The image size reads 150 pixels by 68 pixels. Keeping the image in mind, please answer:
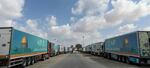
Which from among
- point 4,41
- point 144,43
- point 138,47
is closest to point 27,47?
point 4,41

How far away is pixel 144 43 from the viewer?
2053 cm

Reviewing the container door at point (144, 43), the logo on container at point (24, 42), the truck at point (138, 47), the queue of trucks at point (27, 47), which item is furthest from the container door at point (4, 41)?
the container door at point (144, 43)

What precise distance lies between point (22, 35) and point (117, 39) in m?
15.9

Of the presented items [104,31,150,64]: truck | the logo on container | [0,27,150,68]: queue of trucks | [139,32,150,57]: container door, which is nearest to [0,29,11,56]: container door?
[0,27,150,68]: queue of trucks

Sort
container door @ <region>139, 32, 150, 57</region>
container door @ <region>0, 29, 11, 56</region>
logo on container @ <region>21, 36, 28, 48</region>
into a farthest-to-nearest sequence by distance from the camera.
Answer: container door @ <region>139, 32, 150, 57</region> < logo on container @ <region>21, 36, 28, 48</region> < container door @ <region>0, 29, 11, 56</region>

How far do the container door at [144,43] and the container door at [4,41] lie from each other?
13.0 meters

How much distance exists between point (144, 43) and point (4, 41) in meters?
13.7

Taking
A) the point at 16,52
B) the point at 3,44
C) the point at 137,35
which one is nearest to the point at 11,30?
the point at 3,44

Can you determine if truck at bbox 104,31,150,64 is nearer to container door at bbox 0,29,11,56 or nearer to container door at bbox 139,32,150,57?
container door at bbox 139,32,150,57

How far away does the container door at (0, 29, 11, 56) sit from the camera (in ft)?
50.4

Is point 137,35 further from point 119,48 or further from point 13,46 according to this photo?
point 13,46

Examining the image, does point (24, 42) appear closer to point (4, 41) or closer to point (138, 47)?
point (4, 41)

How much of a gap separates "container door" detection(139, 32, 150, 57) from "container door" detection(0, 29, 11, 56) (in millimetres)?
13041

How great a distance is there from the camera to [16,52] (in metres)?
17.1
